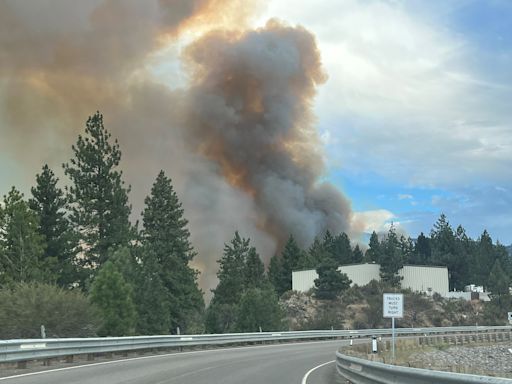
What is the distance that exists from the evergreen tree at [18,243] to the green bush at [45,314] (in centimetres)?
2638

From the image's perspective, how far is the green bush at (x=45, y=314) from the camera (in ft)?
82.6

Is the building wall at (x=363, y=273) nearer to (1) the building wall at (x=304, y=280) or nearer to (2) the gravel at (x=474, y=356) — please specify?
(1) the building wall at (x=304, y=280)

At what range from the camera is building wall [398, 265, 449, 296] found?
123 meters

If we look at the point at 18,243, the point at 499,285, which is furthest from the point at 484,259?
the point at 18,243

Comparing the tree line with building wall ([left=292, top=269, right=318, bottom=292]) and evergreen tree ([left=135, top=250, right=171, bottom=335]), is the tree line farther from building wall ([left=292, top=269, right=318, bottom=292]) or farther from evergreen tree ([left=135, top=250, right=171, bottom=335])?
building wall ([left=292, top=269, right=318, bottom=292])

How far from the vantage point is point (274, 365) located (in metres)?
21.9

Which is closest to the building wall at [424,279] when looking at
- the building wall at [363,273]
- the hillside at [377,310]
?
the hillside at [377,310]

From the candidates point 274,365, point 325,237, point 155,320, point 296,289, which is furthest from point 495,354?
point 325,237

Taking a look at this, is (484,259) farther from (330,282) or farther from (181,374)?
(181,374)

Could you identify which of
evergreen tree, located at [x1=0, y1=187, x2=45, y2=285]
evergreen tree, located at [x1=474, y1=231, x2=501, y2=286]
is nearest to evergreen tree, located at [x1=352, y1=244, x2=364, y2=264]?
evergreen tree, located at [x1=474, y1=231, x2=501, y2=286]

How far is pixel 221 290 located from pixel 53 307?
73.8 meters

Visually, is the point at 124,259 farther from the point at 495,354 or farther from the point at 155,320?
the point at 495,354

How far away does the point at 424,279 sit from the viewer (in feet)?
411

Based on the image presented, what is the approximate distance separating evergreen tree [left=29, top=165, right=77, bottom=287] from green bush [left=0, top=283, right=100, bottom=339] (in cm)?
3504
